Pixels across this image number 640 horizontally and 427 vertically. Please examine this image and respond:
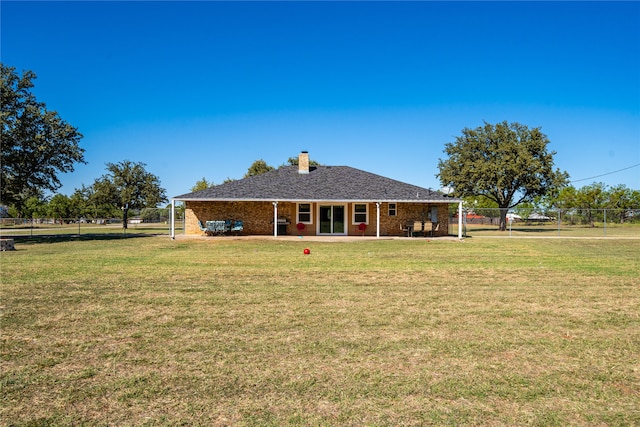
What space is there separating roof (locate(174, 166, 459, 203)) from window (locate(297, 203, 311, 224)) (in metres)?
0.91

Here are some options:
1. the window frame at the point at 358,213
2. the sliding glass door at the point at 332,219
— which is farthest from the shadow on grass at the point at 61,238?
the window frame at the point at 358,213

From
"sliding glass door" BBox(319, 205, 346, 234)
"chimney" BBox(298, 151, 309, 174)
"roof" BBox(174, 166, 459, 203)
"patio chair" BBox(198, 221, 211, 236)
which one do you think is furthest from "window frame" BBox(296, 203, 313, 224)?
"patio chair" BBox(198, 221, 211, 236)

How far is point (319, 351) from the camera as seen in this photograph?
4.98m

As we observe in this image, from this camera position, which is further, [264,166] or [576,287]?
[264,166]

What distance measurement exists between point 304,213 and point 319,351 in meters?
23.0

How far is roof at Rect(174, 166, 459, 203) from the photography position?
26.2 metres

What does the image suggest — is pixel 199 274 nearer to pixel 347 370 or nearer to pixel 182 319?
pixel 182 319

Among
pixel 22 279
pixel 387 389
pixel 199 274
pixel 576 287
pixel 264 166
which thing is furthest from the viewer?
pixel 264 166

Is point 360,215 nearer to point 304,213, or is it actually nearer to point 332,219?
point 332,219

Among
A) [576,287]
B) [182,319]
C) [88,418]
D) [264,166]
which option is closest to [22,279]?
[182,319]

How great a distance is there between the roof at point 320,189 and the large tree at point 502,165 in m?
10.3

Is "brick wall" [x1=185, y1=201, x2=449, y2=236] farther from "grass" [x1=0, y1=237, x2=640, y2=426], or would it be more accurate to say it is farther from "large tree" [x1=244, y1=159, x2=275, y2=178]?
"large tree" [x1=244, y1=159, x2=275, y2=178]

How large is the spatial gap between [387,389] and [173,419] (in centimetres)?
173

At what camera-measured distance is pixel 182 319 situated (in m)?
6.41
